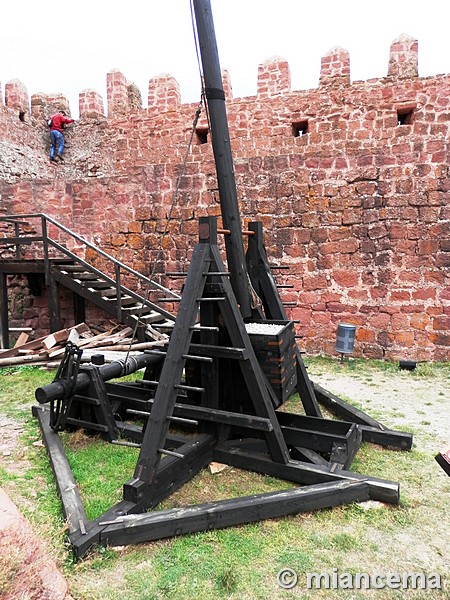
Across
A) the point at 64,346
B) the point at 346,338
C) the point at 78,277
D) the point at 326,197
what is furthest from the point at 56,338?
the point at 326,197

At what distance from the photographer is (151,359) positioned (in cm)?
468

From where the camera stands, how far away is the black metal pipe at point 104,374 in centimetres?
367

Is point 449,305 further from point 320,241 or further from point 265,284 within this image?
point 265,284

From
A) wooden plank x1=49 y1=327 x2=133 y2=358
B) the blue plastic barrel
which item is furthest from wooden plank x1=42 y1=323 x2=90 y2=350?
the blue plastic barrel

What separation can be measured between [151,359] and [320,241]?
4.24m

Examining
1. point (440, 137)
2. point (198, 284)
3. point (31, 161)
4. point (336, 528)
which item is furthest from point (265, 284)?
point (31, 161)

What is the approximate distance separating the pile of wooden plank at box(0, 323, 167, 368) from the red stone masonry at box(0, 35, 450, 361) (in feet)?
5.48

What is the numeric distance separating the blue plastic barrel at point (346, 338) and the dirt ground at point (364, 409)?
0.64 meters

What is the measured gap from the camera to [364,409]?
498 cm

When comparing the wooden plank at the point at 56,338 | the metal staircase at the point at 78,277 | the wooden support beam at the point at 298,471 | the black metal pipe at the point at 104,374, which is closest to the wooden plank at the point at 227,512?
the wooden support beam at the point at 298,471

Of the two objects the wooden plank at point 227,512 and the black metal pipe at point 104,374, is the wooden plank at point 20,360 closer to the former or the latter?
the black metal pipe at point 104,374

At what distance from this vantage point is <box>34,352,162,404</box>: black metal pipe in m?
3.67

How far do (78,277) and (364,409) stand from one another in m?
5.75

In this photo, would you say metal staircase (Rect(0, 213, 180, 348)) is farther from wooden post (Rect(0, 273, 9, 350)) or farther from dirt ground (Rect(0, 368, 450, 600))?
dirt ground (Rect(0, 368, 450, 600))
